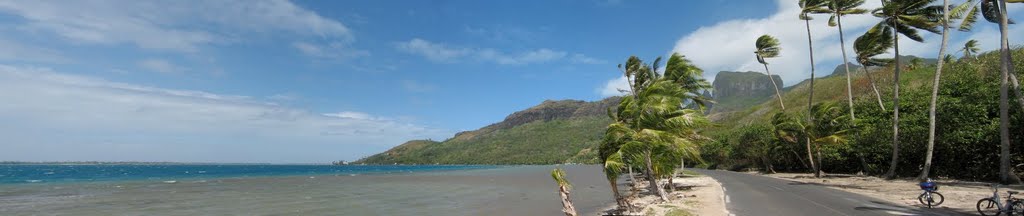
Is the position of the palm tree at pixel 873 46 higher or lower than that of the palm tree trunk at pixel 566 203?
higher

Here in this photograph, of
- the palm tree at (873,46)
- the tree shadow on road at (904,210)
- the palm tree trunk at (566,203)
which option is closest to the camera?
the palm tree trunk at (566,203)

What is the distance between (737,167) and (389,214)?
2279 inches

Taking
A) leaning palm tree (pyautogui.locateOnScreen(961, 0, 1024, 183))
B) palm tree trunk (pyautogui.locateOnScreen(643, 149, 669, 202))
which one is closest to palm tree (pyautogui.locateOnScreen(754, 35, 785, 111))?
leaning palm tree (pyautogui.locateOnScreen(961, 0, 1024, 183))

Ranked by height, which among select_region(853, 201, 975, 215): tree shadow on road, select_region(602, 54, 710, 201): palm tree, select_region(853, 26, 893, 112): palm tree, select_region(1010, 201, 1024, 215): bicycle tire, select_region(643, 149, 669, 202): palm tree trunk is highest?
select_region(853, 26, 893, 112): palm tree

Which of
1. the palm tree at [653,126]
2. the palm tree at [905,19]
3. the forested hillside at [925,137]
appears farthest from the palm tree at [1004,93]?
the palm tree at [653,126]

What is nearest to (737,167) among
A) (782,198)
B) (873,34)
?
(873,34)

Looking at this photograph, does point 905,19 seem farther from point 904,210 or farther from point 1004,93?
point 904,210

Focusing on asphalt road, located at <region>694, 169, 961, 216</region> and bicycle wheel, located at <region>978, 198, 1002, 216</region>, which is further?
asphalt road, located at <region>694, 169, 961, 216</region>

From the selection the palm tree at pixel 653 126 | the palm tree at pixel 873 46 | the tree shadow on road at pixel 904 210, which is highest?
the palm tree at pixel 873 46

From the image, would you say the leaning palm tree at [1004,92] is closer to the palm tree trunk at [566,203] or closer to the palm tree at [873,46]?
the palm tree at [873,46]

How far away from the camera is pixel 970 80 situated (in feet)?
112

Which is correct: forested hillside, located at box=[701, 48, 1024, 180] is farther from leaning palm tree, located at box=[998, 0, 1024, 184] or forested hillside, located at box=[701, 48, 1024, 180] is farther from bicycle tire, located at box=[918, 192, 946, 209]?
bicycle tire, located at box=[918, 192, 946, 209]

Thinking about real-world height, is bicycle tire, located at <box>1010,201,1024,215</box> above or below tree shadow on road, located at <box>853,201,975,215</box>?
above

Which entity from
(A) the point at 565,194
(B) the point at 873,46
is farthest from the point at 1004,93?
(A) the point at 565,194
